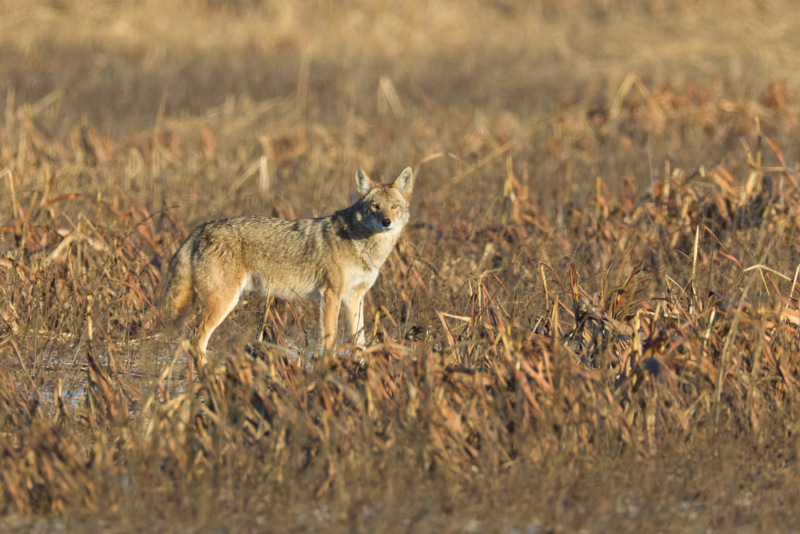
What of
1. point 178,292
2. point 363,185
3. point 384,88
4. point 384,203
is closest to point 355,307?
point 384,203

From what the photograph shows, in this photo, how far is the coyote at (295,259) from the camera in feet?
18.7

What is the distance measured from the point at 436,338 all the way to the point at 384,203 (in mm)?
2043

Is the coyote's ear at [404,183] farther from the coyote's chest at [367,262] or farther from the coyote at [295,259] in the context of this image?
the coyote's chest at [367,262]

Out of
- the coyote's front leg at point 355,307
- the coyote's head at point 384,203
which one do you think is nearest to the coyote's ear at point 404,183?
the coyote's head at point 384,203

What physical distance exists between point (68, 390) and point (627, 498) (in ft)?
9.59

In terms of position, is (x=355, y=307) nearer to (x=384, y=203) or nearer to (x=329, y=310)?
(x=329, y=310)

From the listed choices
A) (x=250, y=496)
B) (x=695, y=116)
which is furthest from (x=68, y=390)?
(x=695, y=116)

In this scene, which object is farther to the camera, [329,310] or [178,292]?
[329,310]

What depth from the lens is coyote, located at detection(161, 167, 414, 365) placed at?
18.7 feet

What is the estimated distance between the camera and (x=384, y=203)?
6.16 m

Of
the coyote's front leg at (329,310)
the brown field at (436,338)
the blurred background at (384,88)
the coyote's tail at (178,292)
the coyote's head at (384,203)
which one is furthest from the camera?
the blurred background at (384,88)

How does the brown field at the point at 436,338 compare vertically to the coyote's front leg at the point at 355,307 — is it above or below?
above

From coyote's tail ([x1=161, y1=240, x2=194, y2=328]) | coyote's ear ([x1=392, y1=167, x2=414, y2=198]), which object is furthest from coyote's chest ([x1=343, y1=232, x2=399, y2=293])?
coyote's tail ([x1=161, y1=240, x2=194, y2=328])

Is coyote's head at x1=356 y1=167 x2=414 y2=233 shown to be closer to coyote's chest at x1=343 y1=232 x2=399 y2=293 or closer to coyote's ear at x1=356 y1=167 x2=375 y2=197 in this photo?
coyote's ear at x1=356 y1=167 x2=375 y2=197
